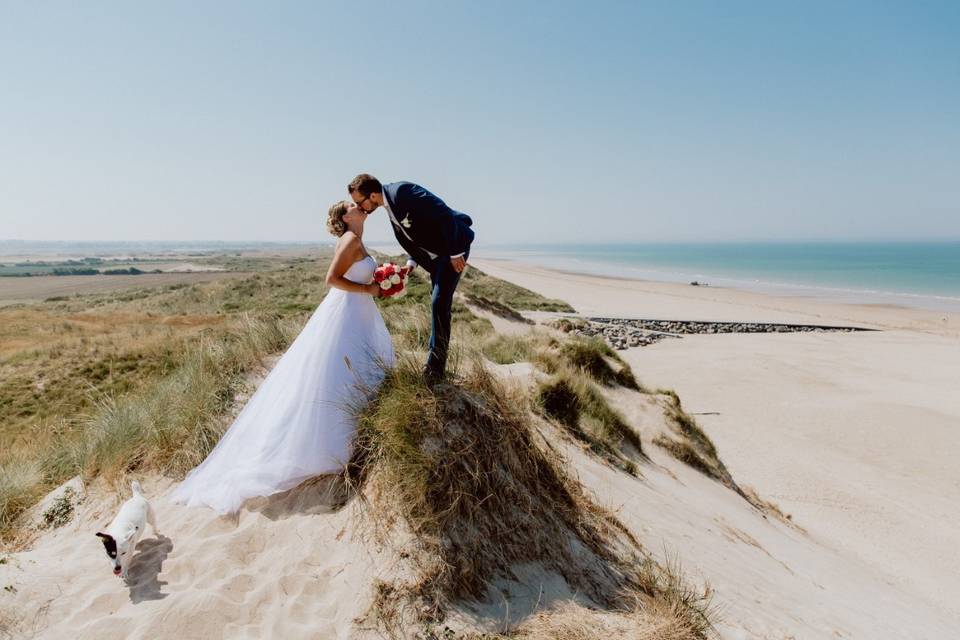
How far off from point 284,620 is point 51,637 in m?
1.32

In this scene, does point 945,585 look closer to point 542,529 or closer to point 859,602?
point 859,602

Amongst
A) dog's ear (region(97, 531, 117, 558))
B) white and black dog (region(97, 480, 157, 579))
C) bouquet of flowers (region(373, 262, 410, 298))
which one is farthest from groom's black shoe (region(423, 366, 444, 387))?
dog's ear (region(97, 531, 117, 558))

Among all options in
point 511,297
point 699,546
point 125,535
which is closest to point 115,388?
point 125,535

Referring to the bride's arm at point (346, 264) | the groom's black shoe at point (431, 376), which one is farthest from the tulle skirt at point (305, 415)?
the groom's black shoe at point (431, 376)

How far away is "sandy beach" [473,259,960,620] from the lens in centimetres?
838

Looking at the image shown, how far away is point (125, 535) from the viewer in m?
3.50

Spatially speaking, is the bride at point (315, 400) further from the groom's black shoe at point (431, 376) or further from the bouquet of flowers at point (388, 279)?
the groom's black shoe at point (431, 376)

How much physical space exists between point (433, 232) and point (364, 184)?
0.68m

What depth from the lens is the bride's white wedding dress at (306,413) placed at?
4.00m

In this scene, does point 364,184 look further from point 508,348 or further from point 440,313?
point 508,348

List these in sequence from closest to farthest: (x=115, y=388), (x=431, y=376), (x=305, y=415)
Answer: (x=305, y=415) → (x=431, y=376) → (x=115, y=388)

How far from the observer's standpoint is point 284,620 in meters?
3.12

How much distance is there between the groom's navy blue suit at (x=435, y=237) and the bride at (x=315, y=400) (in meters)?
0.36

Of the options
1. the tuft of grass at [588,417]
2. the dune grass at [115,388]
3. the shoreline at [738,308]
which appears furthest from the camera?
the shoreline at [738,308]
